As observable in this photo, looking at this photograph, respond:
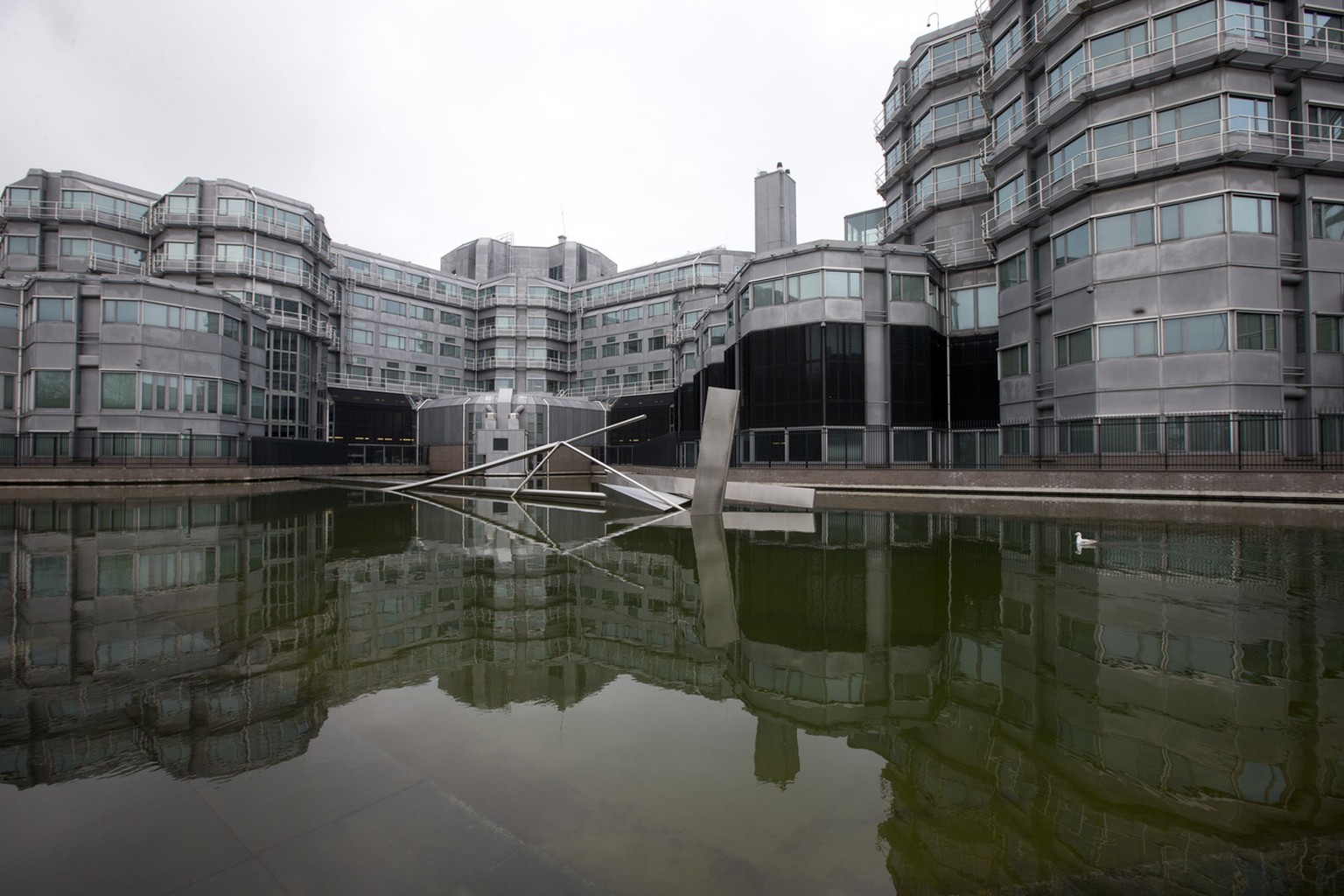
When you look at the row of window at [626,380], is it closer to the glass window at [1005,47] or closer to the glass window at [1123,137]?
the glass window at [1005,47]

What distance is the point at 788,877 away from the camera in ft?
7.79

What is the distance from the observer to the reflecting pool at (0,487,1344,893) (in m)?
2.47

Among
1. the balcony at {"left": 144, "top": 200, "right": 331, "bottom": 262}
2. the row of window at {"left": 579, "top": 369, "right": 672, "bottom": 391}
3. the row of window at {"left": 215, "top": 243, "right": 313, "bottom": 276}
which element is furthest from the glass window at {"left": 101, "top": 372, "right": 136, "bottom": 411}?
the row of window at {"left": 579, "top": 369, "right": 672, "bottom": 391}

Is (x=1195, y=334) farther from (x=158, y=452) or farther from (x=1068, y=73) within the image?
(x=158, y=452)

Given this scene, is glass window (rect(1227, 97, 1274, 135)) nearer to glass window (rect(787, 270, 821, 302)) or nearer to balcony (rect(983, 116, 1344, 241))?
balcony (rect(983, 116, 1344, 241))

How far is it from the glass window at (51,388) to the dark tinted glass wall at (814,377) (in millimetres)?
43042

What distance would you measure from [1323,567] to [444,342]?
7728 centimetres

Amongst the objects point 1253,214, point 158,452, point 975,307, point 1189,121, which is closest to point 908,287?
point 975,307

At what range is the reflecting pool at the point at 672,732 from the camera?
2469 millimetres

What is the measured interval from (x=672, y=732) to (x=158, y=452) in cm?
4841

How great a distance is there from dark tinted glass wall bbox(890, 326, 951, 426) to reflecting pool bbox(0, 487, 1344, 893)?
27.7 metres

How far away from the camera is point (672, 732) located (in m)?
3.71

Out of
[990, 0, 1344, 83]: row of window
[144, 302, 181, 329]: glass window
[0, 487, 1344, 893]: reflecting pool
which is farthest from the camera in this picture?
[144, 302, 181, 329]: glass window

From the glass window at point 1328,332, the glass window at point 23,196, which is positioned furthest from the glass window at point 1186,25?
the glass window at point 23,196
